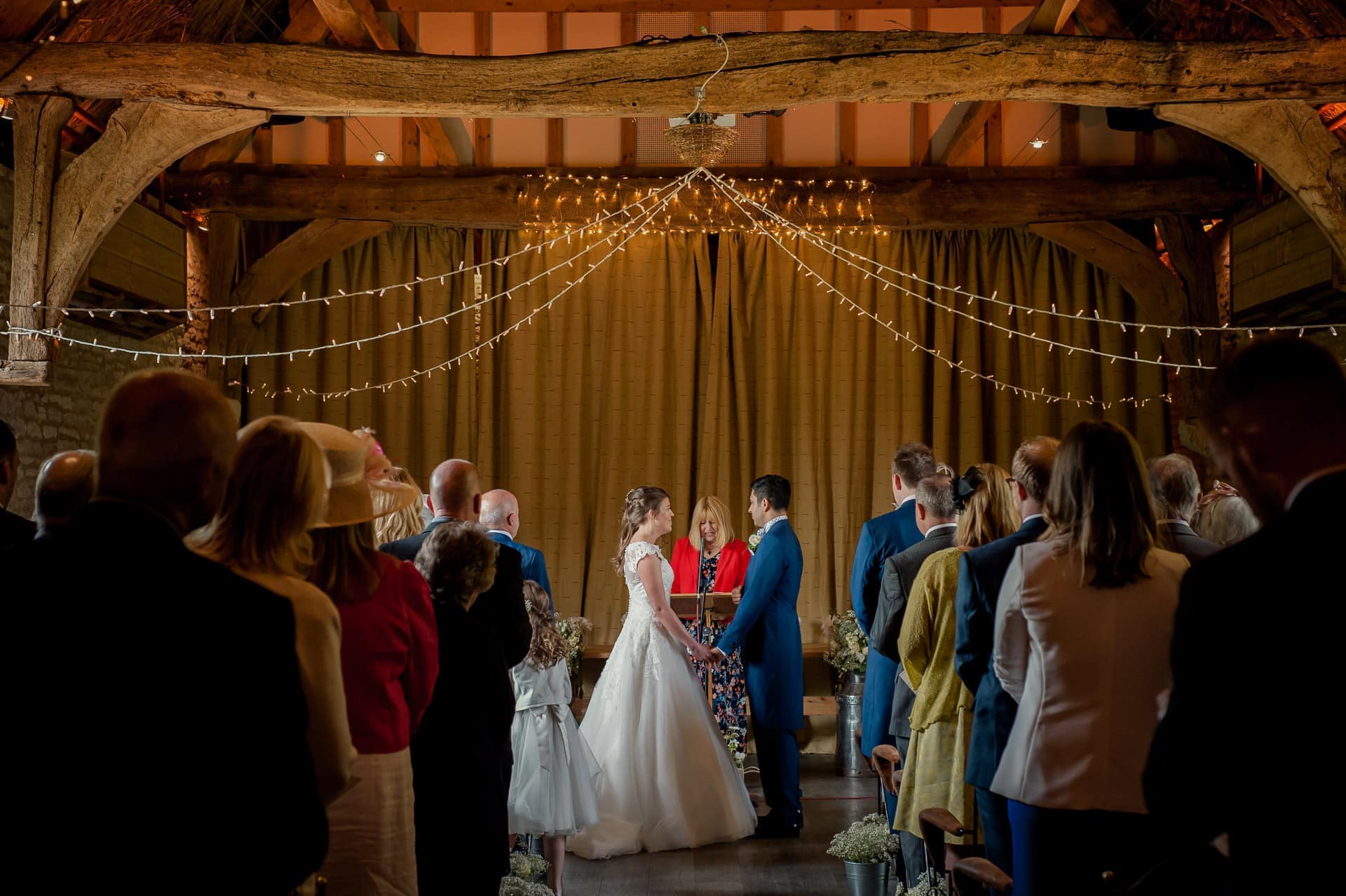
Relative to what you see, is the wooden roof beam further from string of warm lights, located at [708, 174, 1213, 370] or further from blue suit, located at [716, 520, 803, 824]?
string of warm lights, located at [708, 174, 1213, 370]

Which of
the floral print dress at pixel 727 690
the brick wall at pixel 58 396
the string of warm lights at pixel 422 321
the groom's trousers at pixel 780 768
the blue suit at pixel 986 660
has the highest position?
the string of warm lights at pixel 422 321

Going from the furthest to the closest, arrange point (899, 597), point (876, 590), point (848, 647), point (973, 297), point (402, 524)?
1. point (973, 297)
2. point (848, 647)
3. point (876, 590)
4. point (402, 524)
5. point (899, 597)

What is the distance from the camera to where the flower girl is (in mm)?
3955

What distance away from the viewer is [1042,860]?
88.3 inches

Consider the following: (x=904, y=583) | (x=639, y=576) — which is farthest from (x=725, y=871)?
(x=904, y=583)

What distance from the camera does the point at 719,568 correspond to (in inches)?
254

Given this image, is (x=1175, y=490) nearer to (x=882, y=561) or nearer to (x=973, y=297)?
(x=882, y=561)

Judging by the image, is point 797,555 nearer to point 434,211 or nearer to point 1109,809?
point 1109,809

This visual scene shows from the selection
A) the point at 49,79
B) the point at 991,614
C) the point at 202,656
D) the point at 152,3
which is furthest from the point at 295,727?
the point at 152,3

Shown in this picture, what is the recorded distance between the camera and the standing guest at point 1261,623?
4.15ft

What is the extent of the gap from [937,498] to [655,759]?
1.88m

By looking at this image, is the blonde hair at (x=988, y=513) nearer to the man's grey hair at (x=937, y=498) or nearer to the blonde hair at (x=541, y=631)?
the man's grey hair at (x=937, y=498)

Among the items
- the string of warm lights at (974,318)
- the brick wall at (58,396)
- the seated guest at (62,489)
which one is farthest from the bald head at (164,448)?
the string of warm lights at (974,318)

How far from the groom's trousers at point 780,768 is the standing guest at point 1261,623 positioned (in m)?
3.89
